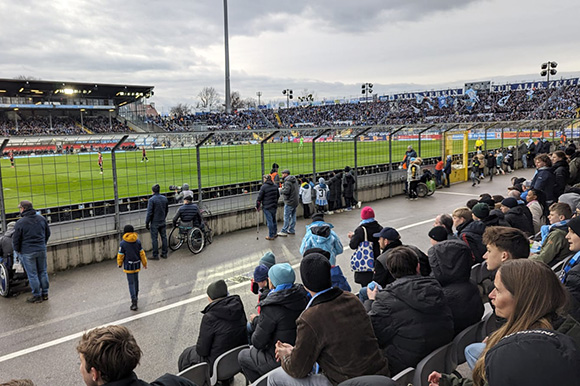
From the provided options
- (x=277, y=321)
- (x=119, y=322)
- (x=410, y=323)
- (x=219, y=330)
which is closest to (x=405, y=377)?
(x=410, y=323)

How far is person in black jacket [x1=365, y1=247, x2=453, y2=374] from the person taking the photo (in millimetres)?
3584

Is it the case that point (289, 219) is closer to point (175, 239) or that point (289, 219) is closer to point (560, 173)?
point (175, 239)

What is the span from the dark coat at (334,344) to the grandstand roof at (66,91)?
6386 cm

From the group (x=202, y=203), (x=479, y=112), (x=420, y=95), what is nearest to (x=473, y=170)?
(x=202, y=203)

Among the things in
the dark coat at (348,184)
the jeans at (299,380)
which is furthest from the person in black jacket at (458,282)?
the dark coat at (348,184)

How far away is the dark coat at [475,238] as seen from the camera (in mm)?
6324

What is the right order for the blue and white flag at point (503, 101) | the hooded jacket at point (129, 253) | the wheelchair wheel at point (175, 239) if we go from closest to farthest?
the hooded jacket at point (129, 253)
the wheelchair wheel at point (175, 239)
the blue and white flag at point (503, 101)

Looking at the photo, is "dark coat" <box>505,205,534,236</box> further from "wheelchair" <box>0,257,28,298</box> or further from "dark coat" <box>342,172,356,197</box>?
"wheelchair" <box>0,257,28,298</box>

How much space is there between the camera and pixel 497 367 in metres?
1.94

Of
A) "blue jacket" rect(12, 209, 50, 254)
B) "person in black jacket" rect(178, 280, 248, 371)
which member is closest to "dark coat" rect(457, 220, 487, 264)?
"person in black jacket" rect(178, 280, 248, 371)

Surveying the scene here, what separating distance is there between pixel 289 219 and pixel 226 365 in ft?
27.7

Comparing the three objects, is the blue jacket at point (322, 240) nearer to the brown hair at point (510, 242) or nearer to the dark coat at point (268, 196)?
the brown hair at point (510, 242)

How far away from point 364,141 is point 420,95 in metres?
77.5

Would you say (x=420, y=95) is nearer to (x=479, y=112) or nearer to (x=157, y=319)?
(x=479, y=112)
